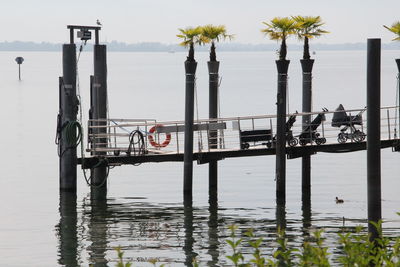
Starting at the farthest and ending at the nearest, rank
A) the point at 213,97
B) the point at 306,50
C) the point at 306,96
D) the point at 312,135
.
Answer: the point at 306,50, the point at 306,96, the point at 213,97, the point at 312,135

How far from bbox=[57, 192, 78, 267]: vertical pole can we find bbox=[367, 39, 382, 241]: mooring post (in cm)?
715

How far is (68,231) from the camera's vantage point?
1099 inches

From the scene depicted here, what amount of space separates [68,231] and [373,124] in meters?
11.0

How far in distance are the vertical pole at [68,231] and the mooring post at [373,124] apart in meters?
7.15

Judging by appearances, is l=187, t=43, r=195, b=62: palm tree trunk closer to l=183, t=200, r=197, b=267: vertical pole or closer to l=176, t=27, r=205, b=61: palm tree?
l=176, t=27, r=205, b=61: palm tree

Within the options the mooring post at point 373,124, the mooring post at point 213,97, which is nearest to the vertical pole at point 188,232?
the mooring post at point 213,97

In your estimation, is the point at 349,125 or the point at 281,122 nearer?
the point at 281,122

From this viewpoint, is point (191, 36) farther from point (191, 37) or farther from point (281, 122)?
point (281, 122)

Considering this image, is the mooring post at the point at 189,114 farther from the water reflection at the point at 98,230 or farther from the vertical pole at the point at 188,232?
the water reflection at the point at 98,230

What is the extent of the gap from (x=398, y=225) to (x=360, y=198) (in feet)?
23.5

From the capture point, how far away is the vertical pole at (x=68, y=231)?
79.3 feet

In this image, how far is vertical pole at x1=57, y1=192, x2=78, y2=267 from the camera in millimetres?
24156

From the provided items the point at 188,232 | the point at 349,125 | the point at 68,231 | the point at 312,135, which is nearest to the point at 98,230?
the point at 68,231

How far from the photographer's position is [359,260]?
11.8 meters
